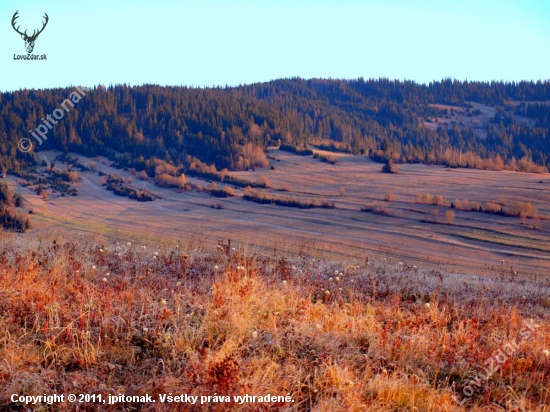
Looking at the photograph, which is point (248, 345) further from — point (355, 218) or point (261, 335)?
point (355, 218)

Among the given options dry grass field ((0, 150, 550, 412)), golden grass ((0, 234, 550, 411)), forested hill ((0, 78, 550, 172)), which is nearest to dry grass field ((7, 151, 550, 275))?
dry grass field ((0, 150, 550, 412))

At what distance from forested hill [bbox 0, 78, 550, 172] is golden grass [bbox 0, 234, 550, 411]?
34.7 metres

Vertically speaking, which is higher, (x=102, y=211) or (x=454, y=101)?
(x=454, y=101)

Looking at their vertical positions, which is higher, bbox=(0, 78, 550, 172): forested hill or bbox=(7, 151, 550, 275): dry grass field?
bbox=(0, 78, 550, 172): forested hill

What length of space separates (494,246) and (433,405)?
648 inches

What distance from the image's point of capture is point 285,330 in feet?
15.3

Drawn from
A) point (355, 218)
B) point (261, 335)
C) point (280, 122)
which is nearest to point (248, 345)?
point (261, 335)

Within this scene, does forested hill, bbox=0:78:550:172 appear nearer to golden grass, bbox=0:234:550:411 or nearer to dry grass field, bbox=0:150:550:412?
dry grass field, bbox=0:150:550:412

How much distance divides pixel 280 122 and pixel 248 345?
50446 mm

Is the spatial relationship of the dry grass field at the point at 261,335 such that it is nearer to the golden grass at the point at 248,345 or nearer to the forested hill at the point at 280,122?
the golden grass at the point at 248,345

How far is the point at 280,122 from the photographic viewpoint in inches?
2109

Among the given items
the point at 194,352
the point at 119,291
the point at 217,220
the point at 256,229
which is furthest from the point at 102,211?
the point at 194,352

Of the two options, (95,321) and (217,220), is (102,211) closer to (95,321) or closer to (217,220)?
(217,220)

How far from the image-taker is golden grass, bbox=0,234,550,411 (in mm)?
3680
